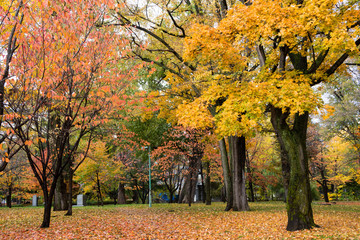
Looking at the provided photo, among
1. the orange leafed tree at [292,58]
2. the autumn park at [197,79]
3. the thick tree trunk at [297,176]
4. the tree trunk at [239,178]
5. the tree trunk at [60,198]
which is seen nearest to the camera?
the autumn park at [197,79]

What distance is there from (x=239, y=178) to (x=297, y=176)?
21.0 ft

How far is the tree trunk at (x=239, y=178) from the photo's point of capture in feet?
47.5

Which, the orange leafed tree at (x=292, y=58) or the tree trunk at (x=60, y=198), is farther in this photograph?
the tree trunk at (x=60, y=198)

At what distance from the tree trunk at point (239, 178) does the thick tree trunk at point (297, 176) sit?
603 centimetres

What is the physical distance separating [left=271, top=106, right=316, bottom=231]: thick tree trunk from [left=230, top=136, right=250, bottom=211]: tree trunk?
6032mm

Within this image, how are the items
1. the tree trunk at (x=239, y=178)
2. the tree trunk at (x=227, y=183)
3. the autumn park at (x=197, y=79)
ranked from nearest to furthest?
the autumn park at (x=197, y=79) → the tree trunk at (x=239, y=178) → the tree trunk at (x=227, y=183)

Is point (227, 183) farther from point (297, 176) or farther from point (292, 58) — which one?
point (292, 58)

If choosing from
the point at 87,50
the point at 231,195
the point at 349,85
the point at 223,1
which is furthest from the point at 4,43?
the point at 349,85

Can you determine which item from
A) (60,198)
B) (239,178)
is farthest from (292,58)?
(60,198)

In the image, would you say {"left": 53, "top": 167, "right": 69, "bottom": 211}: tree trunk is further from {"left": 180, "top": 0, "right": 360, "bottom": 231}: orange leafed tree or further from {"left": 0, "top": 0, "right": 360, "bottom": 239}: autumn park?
{"left": 180, "top": 0, "right": 360, "bottom": 231}: orange leafed tree

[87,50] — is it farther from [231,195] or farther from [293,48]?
[231,195]

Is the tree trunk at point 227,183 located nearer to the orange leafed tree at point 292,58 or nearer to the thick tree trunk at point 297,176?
the orange leafed tree at point 292,58

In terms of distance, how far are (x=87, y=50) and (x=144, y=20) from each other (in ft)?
19.9

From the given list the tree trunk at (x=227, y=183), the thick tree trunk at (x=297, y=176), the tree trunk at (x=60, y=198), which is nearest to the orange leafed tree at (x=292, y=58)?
the thick tree trunk at (x=297, y=176)
